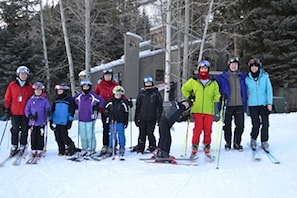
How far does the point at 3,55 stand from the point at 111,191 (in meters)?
20.0

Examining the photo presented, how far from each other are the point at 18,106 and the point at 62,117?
0.94 metres

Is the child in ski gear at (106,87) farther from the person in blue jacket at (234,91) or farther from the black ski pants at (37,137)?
the person in blue jacket at (234,91)

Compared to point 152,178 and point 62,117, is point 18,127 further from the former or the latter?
point 152,178

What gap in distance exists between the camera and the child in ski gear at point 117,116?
22.8ft

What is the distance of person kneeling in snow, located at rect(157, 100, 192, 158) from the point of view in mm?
6359

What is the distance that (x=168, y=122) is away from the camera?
251 inches

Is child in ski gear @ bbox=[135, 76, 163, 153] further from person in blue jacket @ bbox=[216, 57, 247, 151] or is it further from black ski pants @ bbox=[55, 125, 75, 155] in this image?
black ski pants @ bbox=[55, 125, 75, 155]

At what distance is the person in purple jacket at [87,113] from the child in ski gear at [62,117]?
0.63 ft

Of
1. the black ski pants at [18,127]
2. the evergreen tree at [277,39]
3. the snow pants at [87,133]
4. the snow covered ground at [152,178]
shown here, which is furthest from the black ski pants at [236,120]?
the evergreen tree at [277,39]

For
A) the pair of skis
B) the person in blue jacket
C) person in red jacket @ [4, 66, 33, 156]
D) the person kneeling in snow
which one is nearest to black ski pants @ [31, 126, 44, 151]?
person in red jacket @ [4, 66, 33, 156]

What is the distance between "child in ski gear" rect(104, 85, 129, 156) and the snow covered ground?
17.7 inches

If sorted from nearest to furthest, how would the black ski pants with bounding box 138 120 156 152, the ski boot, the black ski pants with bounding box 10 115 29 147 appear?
1. the ski boot
2. the black ski pants with bounding box 10 115 29 147
3. the black ski pants with bounding box 138 120 156 152

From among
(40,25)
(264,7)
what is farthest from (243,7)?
(40,25)

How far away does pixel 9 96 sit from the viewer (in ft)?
22.6
